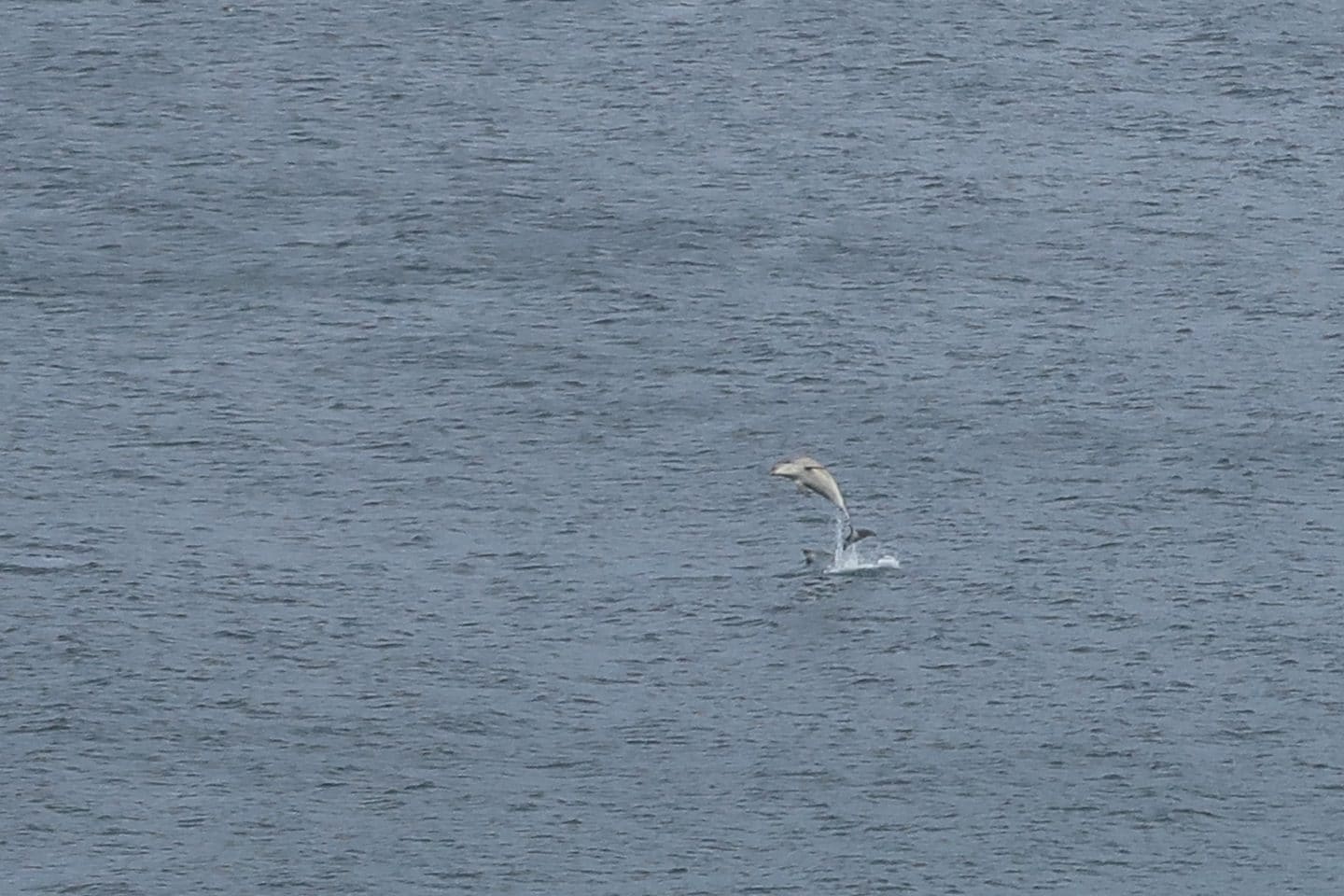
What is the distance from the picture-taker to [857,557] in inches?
5861

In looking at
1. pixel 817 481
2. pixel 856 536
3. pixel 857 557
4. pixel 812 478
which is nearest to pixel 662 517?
pixel 857 557

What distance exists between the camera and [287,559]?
5930 inches

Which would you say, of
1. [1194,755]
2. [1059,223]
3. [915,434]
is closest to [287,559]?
[915,434]

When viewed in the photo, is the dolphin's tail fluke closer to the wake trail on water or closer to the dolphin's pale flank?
the wake trail on water

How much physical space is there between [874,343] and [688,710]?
43.7 m

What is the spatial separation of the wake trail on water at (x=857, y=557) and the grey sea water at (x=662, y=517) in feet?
3.55

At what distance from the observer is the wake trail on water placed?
148 metres

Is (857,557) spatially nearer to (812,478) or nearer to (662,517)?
(662,517)

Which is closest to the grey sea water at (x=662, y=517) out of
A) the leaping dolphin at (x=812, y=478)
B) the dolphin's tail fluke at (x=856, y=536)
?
the dolphin's tail fluke at (x=856, y=536)

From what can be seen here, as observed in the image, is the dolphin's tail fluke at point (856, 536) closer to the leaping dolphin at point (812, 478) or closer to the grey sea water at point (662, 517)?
the grey sea water at point (662, 517)

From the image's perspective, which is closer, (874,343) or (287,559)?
(287,559)

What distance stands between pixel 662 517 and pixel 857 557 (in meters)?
11.9

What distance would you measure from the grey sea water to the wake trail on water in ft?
3.55

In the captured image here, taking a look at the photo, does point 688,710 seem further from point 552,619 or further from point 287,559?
point 287,559
